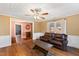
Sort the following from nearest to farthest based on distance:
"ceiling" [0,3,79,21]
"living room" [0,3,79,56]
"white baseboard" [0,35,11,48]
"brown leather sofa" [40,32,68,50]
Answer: "ceiling" [0,3,79,21] → "living room" [0,3,79,56] → "brown leather sofa" [40,32,68,50] → "white baseboard" [0,35,11,48]

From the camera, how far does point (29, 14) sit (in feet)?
7.32

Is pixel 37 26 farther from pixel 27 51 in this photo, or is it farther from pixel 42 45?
pixel 27 51

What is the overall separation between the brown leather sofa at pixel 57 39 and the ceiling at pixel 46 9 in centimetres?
47

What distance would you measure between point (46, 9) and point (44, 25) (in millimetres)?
467

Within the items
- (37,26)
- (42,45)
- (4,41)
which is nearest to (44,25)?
(37,26)

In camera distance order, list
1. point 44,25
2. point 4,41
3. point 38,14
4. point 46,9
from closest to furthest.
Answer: point 46,9 → point 38,14 → point 44,25 → point 4,41

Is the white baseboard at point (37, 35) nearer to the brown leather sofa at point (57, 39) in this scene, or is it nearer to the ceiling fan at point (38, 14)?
the brown leather sofa at point (57, 39)

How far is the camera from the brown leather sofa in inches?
86.8

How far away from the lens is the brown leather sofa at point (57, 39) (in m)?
2.20

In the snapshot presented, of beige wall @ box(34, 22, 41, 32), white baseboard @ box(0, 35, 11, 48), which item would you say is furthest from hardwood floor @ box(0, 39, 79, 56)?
beige wall @ box(34, 22, 41, 32)

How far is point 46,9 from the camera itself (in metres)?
2.13

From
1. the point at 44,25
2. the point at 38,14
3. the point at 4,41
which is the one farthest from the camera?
the point at 4,41

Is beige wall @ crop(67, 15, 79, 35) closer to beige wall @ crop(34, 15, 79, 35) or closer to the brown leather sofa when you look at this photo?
beige wall @ crop(34, 15, 79, 35)

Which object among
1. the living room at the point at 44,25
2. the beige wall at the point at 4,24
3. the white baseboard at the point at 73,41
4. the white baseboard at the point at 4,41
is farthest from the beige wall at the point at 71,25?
the white baseboard at the point at 4,41
